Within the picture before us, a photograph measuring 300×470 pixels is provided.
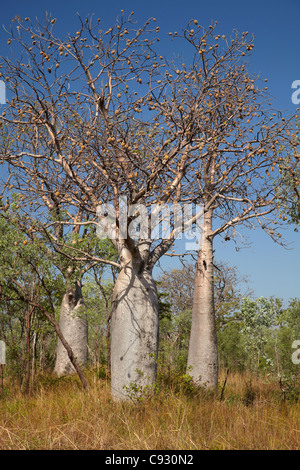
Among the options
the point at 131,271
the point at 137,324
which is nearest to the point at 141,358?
the point at 137,324

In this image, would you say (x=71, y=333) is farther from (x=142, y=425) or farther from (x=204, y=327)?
(x=142, y=425)

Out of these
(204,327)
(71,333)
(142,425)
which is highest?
(204,327)

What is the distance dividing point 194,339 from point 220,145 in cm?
Answer: 419

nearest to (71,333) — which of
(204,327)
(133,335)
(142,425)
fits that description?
(204,327)

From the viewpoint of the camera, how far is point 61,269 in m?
10.6

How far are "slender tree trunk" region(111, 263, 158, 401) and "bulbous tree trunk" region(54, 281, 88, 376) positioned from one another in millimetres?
5516

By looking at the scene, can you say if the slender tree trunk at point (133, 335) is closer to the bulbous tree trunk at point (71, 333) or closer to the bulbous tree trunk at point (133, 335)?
the bulbous tree trunk at point (133, 335)

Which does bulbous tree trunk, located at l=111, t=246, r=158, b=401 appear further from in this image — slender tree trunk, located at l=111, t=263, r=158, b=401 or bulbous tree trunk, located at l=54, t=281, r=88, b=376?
bulbous tree trunk, located at l=54, t=281, r=88, b=376

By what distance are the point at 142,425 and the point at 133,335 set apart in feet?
5.85

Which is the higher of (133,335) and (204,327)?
(204,327)

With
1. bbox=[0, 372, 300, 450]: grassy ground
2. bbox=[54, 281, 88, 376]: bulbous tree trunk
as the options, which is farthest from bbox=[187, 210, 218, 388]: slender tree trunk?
bbox=[54, 281, 88, 376]: bulbous tree trunk

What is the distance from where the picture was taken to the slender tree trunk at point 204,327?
940 cm

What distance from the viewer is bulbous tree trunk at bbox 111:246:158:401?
7004mm

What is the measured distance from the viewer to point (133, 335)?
709 centimetres
